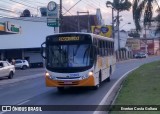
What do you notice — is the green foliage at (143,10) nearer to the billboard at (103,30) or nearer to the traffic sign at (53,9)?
the traffic sign at (53,9)

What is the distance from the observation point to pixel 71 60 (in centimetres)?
2103

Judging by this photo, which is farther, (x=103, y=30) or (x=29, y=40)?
(x=103, y=30)

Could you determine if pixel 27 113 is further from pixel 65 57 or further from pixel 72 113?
pixel 65 57

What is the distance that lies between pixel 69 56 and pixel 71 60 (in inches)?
8.5

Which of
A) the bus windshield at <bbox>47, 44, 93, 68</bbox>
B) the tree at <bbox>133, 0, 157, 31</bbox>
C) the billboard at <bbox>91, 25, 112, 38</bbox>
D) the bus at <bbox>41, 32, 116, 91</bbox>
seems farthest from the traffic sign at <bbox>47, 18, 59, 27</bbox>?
the billboard at <bbox>91, 25, 112, 38</bbox>

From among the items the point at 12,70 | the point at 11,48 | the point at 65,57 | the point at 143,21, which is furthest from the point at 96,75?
the point at 11,48

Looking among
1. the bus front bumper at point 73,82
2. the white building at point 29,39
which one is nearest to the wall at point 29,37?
the white building at point 29,39

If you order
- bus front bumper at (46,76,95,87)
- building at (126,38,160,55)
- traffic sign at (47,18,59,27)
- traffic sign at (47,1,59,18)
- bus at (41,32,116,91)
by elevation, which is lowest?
building at (126,38,160,55)

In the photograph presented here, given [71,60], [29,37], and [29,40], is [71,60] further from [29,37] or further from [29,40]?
[29,37]

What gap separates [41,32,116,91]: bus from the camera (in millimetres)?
20844

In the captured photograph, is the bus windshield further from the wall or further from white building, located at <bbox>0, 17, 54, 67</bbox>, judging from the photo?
the wall

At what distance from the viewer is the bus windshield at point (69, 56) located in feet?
68.9

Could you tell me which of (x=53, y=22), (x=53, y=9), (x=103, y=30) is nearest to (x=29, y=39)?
(x=103, y=30)

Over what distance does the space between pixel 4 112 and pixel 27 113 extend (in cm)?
88
